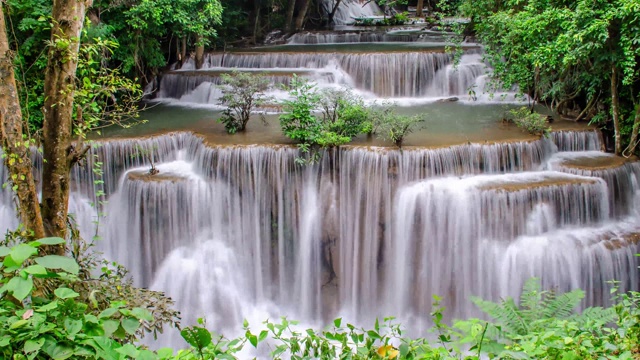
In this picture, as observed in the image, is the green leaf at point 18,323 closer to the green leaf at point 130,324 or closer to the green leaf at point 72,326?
the green leaf at point 72,326

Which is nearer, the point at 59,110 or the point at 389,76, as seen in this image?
the point at 59,110

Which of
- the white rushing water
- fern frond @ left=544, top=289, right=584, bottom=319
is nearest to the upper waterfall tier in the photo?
the white rushing water

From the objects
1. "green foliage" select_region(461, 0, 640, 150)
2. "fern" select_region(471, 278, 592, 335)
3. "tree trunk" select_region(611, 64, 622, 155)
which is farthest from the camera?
"tree trunk" select_region(611, 64, 622, 155)

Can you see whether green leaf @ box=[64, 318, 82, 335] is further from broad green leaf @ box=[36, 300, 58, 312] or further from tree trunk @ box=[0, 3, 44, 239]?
tree trunk @ box=[0, 3, 44, 239]

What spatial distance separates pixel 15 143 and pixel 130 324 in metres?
2.30

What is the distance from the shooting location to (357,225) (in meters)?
8.62

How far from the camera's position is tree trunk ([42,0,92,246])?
4.43 meters

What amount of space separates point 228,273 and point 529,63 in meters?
7.14

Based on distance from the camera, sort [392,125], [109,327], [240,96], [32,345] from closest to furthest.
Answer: [32,345] → [109,327] → [392,125] → [240,96]

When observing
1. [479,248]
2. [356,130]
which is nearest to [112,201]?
[356,130]

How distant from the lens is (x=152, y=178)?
29.1 feet

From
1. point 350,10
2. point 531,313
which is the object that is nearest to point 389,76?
point 531,313

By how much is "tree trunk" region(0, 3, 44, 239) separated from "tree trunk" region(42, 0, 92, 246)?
27 centimetres

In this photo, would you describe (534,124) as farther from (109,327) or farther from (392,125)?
(109,327)
